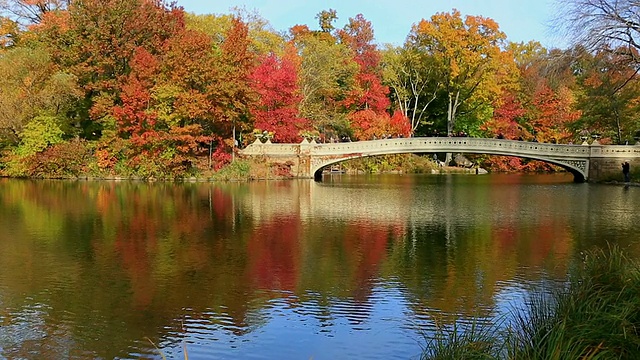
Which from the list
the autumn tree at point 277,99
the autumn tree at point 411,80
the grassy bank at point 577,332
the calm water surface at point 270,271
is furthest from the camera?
the autumn tree at point 411,80

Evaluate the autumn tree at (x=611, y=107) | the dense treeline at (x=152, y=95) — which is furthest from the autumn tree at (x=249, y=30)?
the autumn tree at (x=611, y=107)

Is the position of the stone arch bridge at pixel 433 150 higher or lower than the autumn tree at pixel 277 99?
lower

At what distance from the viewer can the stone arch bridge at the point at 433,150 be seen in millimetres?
34344

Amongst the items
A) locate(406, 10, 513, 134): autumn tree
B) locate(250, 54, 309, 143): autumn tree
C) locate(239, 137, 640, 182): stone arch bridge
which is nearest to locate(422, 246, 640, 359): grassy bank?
locate(239, 137, 640, 182): stone arch bridge

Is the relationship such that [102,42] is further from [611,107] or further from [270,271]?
[611,107]

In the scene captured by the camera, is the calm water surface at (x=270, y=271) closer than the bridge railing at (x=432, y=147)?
Yes

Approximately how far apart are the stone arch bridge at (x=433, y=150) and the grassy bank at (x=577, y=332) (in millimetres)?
28116

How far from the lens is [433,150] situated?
3541 cm

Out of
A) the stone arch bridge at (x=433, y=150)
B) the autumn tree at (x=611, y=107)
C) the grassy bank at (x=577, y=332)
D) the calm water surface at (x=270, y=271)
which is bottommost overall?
the calm water surface at (x=270, y=271)

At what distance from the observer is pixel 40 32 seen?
37.7 m

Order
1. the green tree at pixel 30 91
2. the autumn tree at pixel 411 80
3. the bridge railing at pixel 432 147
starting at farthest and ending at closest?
the autumn tree at pixel 411 80
the bridge railing at pixel 432 147
the green tree at pixel 30 91

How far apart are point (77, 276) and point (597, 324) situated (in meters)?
7.65

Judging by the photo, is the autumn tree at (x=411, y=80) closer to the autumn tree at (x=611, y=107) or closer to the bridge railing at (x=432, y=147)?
the bridge railing at (x=432, y=147)

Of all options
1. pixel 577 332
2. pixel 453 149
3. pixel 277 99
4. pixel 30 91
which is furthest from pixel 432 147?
pixel 577 332
